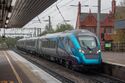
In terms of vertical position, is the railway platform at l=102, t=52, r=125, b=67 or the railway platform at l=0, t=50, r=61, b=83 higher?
the railway platform at l=102, t=52, r=125, b=67

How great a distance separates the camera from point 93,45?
23.5 metres

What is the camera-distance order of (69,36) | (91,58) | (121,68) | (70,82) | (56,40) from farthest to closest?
(56,40) → (69,36) → (91,58) → (121,68) → (70,82)

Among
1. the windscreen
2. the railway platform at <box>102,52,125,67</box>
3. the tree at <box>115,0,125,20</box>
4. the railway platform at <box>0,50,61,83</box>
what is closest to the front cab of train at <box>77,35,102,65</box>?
the windscreen

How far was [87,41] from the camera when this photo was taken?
2372 cm

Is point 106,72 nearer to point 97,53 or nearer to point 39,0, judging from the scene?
point 97,53

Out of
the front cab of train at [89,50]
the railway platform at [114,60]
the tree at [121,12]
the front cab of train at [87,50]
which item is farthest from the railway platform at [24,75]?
the tree at [121,12]

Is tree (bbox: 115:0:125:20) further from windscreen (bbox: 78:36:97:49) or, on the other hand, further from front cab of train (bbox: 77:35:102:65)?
front cab of train (bbox: 77:35:102:65)

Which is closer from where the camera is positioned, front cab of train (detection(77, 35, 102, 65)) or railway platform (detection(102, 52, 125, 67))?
front cab of train (detection(77, 35, 102, 65))

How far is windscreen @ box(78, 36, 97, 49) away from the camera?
76.7ft

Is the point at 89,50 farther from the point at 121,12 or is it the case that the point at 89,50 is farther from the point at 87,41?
the point at 121,12

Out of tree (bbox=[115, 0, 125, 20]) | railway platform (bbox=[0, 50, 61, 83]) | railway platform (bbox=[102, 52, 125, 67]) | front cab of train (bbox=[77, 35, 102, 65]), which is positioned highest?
tree (bbox=[115, 0, 125, 20])

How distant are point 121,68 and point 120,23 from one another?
10399 millimetres

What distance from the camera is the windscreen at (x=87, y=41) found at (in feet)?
76.7

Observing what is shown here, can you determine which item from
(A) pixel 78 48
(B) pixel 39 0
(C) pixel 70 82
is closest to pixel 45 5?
(B) pixel 39 0
